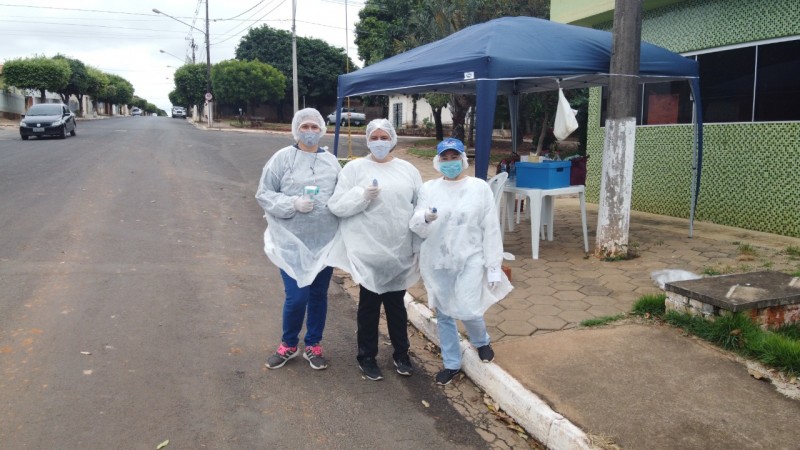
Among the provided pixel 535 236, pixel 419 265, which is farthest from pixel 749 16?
pixel 419 265

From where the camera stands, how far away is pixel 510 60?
5668 mm

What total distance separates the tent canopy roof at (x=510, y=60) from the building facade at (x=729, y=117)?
1389 mm

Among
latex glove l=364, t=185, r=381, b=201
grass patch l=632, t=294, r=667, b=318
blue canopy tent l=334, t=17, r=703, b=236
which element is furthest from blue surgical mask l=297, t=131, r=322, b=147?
grass patch l=632, t=294, r=667, b=318

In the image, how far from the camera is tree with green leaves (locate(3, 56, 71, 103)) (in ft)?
121

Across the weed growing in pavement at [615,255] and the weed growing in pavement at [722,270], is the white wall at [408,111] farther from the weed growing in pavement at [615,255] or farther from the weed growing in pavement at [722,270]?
the weed growing in pavement at [722,270]

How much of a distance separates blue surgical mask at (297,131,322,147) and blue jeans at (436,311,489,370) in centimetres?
143

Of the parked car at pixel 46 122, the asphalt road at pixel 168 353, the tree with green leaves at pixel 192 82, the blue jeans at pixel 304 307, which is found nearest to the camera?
the asphalt road at pixel 168 353

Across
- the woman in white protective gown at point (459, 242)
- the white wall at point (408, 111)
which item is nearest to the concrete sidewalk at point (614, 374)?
the woman in white protective gown at point (459, 242)

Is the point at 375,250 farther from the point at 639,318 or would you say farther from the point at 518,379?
the point at 639,318

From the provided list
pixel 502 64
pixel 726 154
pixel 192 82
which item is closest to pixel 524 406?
pixel 502 64

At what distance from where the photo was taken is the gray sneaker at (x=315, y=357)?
13.2 feet

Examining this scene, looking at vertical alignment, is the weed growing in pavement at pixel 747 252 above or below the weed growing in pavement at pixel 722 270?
above

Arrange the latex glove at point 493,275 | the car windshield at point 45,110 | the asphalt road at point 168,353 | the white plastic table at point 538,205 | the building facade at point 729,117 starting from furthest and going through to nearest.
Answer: the car windshield at point 45,110 → the building facade at point 729,117 → the white plastic table at point 538,205 → the latex glove at point 493,275 → the asphalt road at point 168,353

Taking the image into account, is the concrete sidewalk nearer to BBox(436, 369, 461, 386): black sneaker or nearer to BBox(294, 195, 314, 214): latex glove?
BBox(436, 369, 461, 386): black sneaker
